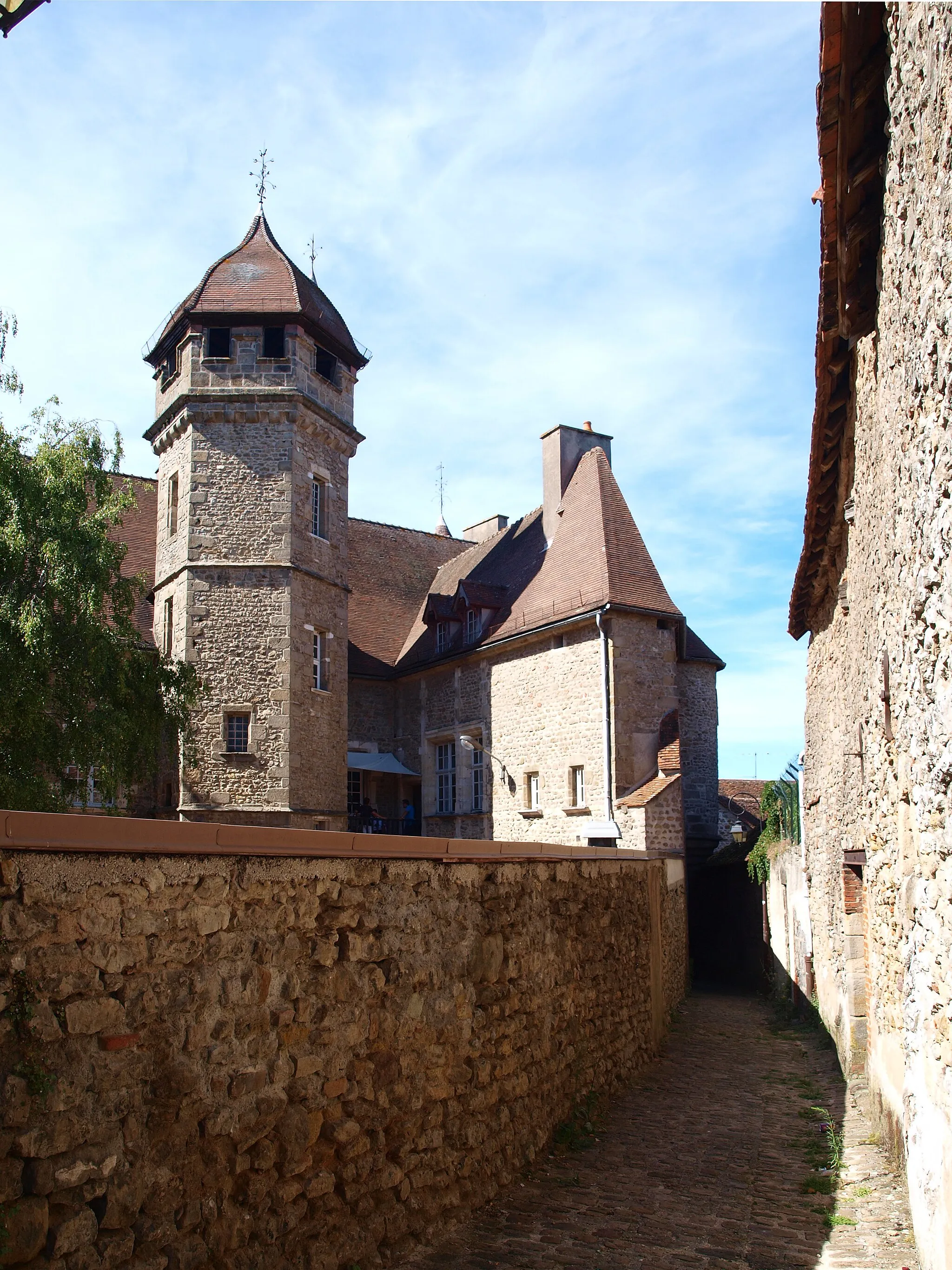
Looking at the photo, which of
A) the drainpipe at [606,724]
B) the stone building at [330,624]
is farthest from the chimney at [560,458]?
the drainpipe at [606,724]

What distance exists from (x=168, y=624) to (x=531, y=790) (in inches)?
303

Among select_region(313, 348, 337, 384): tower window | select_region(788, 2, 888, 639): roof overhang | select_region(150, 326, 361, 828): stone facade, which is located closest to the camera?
select_region(788, 2, 888, 639): roof overhang

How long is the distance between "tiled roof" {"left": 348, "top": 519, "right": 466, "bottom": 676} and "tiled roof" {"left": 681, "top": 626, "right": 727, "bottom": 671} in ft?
22.9

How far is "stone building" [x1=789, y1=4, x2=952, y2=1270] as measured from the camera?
3.87m

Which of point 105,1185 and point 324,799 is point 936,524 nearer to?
point 105,1185

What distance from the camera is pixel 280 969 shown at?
4371mm

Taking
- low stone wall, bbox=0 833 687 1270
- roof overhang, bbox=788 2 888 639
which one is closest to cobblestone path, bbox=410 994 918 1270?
low stone wall, bbox=0 833 687 1270

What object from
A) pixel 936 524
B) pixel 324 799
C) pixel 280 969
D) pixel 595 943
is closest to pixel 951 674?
pixel 936 524

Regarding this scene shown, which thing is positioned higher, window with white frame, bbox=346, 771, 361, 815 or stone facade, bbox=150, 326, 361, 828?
stone facade, bbox=150, 326, 361, 828

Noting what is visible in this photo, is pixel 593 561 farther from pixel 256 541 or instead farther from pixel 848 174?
pixel 848 174

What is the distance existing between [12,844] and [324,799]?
16325 mm

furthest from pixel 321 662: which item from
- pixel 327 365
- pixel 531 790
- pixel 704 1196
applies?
pixel 704 1196

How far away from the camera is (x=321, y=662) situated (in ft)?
65.4

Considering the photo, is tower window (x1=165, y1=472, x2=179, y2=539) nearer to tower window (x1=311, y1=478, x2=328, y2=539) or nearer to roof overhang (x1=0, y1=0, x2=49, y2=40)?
tower window (x1=311, y1=478, x2=328, y2=539)
